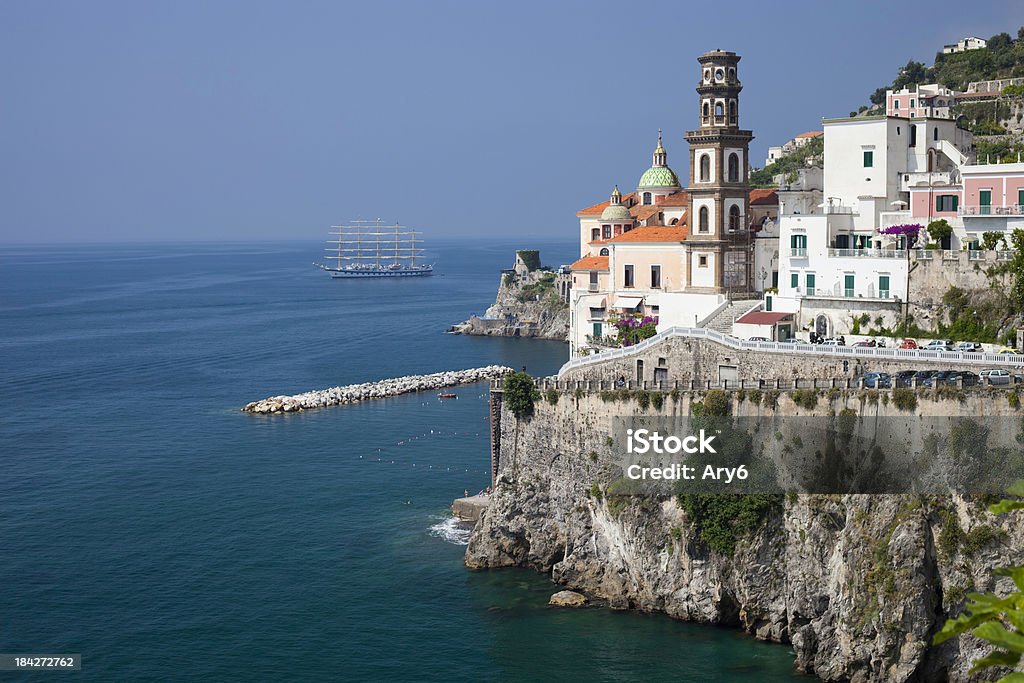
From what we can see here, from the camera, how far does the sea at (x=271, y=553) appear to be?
42094 mm

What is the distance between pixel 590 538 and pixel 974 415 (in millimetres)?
16793

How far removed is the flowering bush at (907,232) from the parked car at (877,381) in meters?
12.7

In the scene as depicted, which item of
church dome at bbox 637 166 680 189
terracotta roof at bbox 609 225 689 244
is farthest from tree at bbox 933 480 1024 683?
church dome at bbox 637 166 680 189

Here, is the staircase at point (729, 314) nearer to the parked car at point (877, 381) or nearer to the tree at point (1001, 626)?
the parked car at point (877, 381)

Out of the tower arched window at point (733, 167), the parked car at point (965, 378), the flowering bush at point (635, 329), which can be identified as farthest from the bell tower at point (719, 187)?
the parked car at point (965, 378)

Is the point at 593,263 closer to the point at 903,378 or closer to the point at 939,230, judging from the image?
the point at 939,230

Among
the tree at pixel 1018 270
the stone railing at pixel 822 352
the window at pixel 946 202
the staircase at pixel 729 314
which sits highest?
the window at pixel 946 202

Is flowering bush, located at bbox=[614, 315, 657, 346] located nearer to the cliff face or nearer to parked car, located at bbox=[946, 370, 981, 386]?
the cliff face

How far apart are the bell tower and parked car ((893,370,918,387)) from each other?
69.3 feet

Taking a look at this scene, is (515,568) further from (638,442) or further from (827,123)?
(827,123)

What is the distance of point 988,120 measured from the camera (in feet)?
250

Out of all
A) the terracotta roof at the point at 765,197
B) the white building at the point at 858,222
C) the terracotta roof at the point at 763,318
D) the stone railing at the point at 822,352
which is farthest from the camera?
the terracotta roof at the point at 765,197

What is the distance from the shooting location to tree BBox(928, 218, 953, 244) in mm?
53812

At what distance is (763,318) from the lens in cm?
5759
